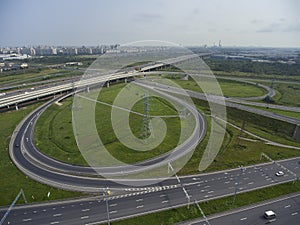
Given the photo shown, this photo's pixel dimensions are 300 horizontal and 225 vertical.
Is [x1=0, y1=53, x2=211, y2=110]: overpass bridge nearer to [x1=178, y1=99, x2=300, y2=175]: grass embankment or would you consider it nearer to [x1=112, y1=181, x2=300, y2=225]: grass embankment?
[x1=178, y1=99, x2=300, y2=175]: grass embankment

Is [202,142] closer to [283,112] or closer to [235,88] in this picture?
[283,112]

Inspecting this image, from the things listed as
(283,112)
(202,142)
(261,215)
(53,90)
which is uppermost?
(53,90)

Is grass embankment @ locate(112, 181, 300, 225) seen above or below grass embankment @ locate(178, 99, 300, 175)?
below

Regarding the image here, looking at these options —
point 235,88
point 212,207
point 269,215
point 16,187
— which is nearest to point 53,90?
point 16,187

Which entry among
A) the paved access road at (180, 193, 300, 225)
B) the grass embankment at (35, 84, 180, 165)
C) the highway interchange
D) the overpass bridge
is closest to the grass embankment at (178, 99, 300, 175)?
A: the highway interchange

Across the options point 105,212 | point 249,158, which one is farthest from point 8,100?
point 249,158

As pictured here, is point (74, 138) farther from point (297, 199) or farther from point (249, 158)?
point (297, 199)

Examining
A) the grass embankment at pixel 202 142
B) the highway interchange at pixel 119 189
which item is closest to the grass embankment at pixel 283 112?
the grass embankment at pixel 202 142
